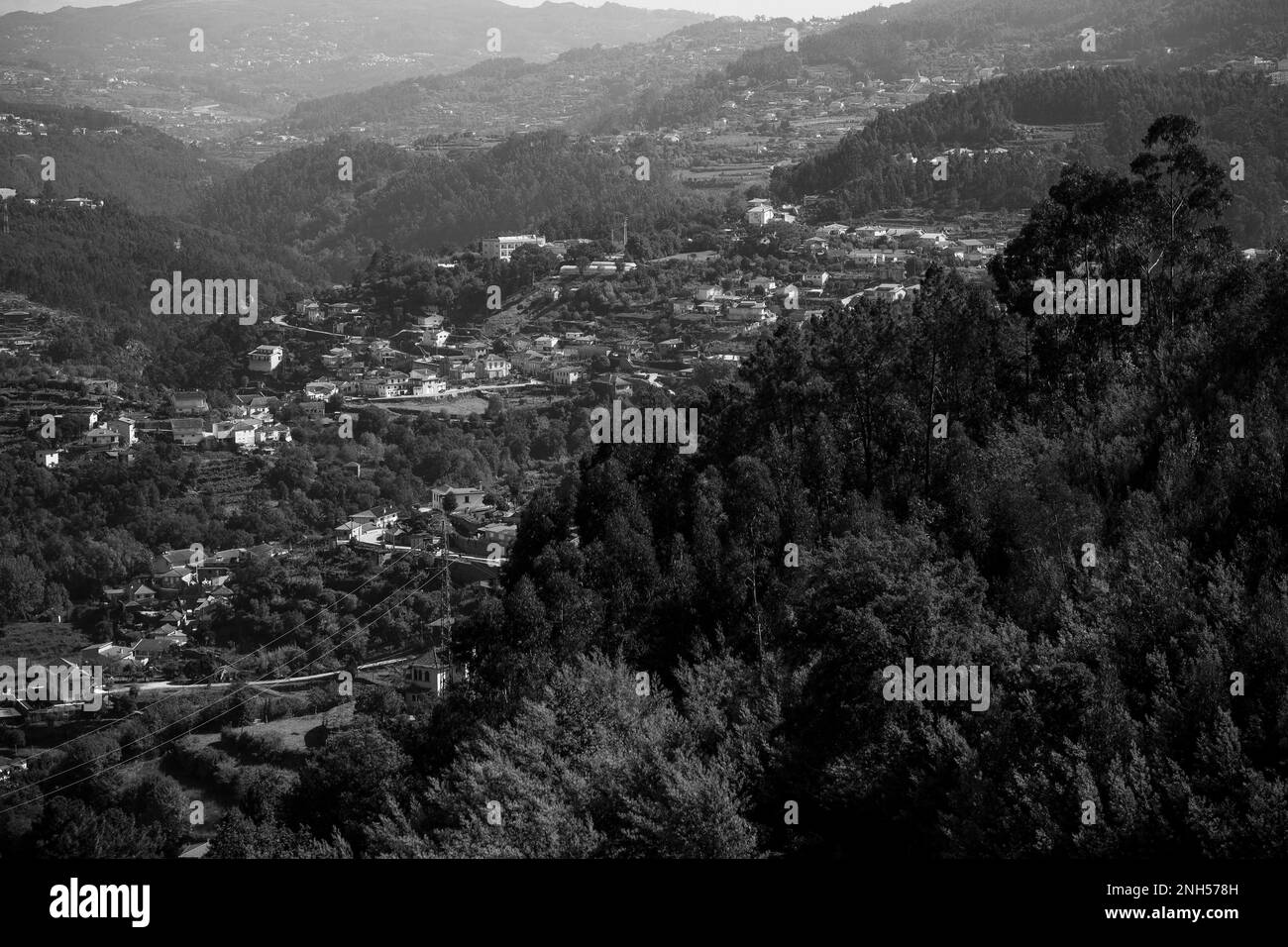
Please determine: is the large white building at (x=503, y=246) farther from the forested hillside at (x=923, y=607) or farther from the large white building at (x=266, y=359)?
the forested hillside at (x=923, y=607)

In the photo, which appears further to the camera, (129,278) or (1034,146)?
(129,278)

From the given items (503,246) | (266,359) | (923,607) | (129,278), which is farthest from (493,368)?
(923,607)

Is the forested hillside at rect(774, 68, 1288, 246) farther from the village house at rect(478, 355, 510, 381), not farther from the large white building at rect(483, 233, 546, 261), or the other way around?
the village house at rect(478, 355, 510, 381)

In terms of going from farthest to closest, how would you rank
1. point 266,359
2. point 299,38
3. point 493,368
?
point 299,38 → point 266,359 → point 493,368

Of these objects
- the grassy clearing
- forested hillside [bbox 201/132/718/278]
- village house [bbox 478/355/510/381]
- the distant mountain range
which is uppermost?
the distant mountain range

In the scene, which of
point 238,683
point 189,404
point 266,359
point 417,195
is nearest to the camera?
point 238,683

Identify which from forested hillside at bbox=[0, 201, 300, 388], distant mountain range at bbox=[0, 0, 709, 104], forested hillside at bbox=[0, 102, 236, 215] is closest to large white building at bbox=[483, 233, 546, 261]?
forested hillside at bbox=[0, 201, 300, 388]

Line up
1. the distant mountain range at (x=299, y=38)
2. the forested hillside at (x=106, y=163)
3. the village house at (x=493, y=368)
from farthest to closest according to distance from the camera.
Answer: the distant mountain range at (x=299, y=38) < the forested hillside at (x=106, y=163) < the village house at (x=493, y=368)

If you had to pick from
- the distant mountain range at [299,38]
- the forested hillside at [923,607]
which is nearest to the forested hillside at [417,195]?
the distant mountain range at [299,38]

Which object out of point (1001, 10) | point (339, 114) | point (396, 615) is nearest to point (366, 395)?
point (396, 615)

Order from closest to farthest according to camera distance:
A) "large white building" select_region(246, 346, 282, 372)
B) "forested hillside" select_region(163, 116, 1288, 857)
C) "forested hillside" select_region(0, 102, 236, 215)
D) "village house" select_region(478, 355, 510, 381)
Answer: "forested hillside" select_region(163, 116, 1288, 857) < "village house" select_region(478, 355, 510, 381) < "large white building" select_region(246, 346, 282, 372) < "forested hillside" select_region(0, 102, 236, 215)

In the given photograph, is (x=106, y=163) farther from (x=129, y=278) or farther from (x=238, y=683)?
(x=238, y=683)
